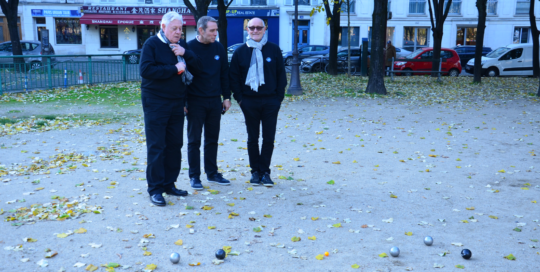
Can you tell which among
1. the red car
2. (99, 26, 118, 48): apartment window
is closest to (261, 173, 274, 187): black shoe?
the red car

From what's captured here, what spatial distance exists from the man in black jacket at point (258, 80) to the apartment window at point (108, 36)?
3753 cm

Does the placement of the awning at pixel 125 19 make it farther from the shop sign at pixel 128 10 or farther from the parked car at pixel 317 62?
the parked car at pixel 317 62

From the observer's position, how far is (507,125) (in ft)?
32.9

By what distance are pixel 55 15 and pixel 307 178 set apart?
126ft

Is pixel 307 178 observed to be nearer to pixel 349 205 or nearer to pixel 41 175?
pixel 349 205

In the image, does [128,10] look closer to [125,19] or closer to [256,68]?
[125,19]

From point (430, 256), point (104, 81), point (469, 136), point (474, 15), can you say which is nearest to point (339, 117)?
point (469, 136)

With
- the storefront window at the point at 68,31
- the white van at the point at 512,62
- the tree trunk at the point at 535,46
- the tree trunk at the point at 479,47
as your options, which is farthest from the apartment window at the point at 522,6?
the storefront window at the point at 68,31

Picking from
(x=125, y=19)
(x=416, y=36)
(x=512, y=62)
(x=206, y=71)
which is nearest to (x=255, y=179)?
(x=206, y=71)

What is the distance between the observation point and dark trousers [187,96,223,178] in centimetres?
541

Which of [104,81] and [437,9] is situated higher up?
[437,9]

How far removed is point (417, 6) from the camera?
40.5 meters

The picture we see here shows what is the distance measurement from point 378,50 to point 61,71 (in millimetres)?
10125

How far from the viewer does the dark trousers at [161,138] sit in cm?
496
